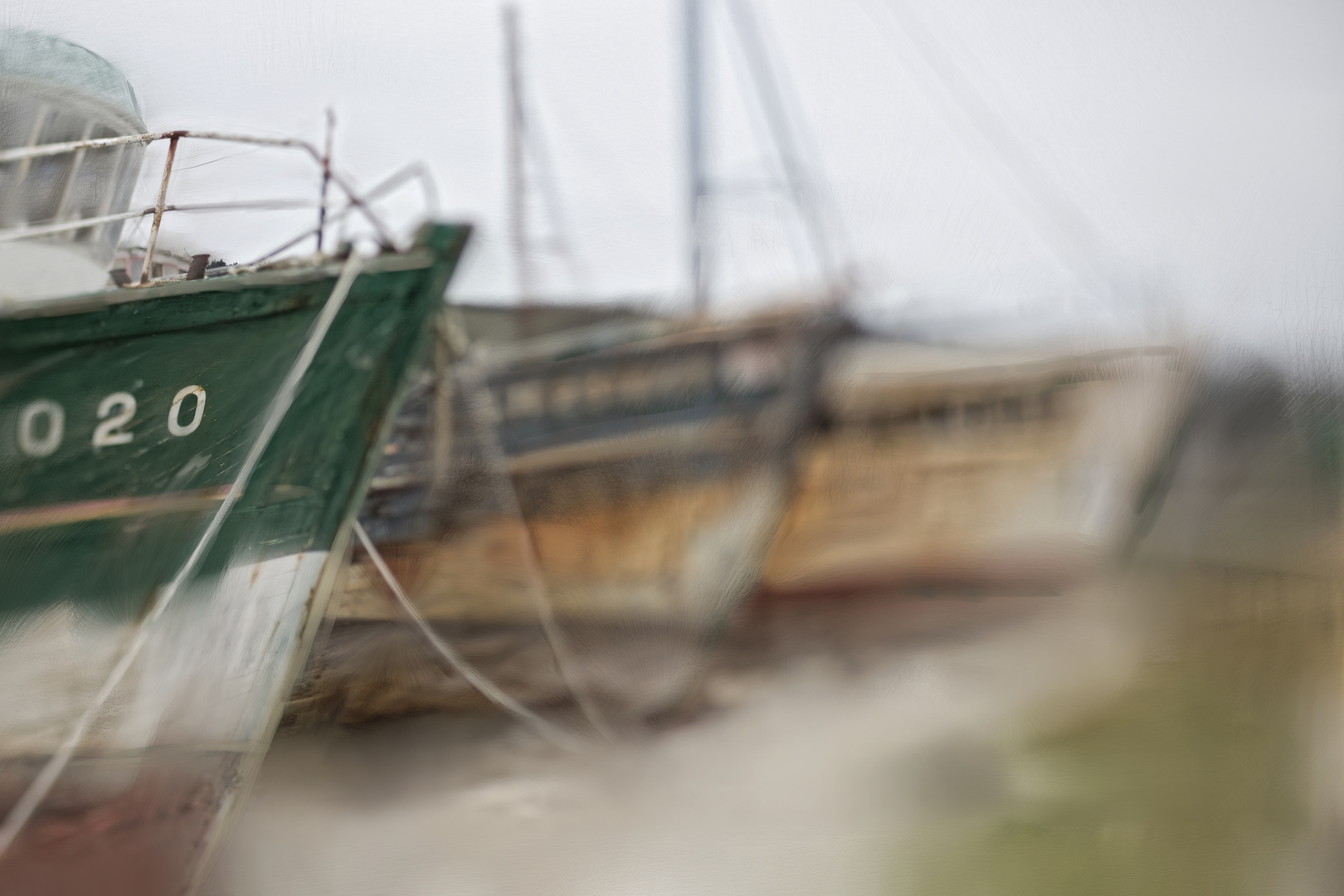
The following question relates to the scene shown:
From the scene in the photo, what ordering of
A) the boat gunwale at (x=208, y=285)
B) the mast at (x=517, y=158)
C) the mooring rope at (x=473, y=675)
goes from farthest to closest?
the mooring rope at (x=473, y=675)
the mast at (x=517, y=158)
the boat gunwale at (x=208, y=285)

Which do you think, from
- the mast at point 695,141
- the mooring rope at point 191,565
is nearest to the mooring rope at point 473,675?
the mooring rope at point 191,565

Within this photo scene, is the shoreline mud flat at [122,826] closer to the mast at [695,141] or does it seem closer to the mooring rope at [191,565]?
the mooring rope at [191,565]

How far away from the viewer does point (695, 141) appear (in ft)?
5.54

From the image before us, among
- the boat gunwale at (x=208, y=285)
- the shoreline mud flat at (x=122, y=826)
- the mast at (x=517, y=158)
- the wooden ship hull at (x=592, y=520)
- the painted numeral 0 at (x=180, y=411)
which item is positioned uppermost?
the mast at (x=517, y=158)

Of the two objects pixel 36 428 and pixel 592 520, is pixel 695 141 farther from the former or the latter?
pixel 36 428

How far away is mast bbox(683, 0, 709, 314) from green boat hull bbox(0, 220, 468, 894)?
20.2 inches

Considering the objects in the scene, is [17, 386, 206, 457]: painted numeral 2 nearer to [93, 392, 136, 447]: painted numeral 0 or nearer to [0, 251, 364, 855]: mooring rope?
[93, 392, 136, 447]: painted numeral 0

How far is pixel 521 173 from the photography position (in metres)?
1.63

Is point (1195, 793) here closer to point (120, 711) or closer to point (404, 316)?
point (404, 316)

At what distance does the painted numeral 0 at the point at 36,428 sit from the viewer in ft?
4.34

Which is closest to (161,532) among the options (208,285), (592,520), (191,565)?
(191,565)

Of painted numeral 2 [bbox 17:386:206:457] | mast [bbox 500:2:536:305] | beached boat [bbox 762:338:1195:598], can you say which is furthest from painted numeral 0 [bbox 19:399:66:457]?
beached boat [bbox 762:338:1195:598]

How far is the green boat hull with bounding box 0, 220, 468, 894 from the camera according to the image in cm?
135

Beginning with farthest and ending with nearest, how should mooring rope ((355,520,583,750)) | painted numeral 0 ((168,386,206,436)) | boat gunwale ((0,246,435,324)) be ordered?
mooring rope ((355,520,583,750)) < painted numeral 0 ((168,386,206,436)) < boat gunwale ((0,246,435,324))
